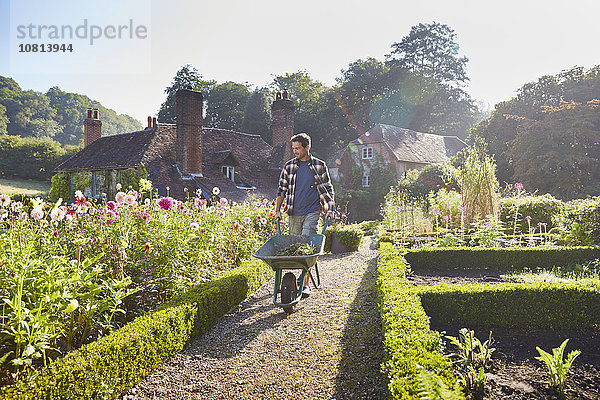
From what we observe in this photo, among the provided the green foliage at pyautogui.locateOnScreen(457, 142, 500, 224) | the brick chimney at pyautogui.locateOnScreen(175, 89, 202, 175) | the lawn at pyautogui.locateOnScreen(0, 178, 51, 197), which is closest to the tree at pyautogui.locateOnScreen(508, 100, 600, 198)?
the green foliage at pyautogui.locateOnScreen(457, 142, 500, 224)

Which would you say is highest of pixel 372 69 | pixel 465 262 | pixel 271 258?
pixel 372 69

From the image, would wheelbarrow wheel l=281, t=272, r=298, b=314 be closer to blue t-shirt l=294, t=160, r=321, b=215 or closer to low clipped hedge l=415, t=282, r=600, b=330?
blue t-shirt l=294, t=160, r=321, b=215

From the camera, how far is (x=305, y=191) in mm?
5309

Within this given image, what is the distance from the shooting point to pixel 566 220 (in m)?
8.41

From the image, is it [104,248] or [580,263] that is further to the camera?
[580,263]

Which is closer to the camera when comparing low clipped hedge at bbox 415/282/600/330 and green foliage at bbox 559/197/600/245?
low clipped hedge at bbox 415/282/600/330

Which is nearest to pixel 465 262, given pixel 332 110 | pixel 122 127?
pixel 332 110

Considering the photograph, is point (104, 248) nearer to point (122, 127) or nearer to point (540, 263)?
point (540, 263)

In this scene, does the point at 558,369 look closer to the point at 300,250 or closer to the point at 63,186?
the point at 300,250

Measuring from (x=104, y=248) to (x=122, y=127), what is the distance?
79.1 meters

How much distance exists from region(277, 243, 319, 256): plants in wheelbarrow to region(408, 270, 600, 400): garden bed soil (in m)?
1.53

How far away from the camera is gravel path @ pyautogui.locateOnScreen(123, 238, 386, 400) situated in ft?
9.66

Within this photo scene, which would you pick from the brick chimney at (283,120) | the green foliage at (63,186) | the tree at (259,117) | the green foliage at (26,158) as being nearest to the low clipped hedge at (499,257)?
the brick chimney at (283,120)

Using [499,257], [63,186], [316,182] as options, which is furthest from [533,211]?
[63,186]
